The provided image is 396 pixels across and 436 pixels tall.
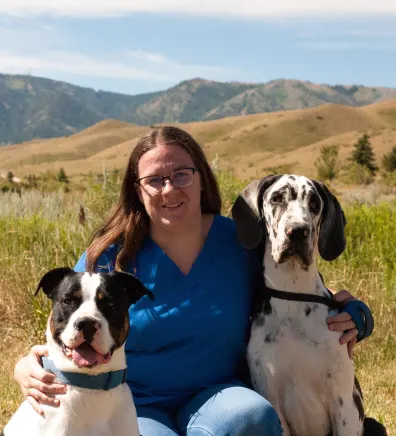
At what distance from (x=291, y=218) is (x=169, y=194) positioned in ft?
2.41

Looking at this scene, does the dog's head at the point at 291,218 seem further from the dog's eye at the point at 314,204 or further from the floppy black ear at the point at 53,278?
the floppy black ear at the point at 53,278

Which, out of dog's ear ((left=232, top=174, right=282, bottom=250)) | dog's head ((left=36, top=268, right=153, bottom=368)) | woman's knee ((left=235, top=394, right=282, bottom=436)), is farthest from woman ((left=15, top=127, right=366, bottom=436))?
dog's head ((left=36, top=268, right=153, bottom=368))

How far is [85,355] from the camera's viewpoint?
115 inches

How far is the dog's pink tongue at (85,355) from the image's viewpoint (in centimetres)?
→ 292

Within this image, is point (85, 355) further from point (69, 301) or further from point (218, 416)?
point (218, 416)

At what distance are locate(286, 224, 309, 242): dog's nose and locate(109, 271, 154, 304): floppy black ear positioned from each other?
0.80 metres

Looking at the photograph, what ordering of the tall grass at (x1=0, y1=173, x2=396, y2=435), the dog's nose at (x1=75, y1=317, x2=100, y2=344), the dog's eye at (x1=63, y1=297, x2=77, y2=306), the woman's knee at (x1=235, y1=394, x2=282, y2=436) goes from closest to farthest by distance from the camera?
the dog's nose at (x1=75, y1=317, x2=100, y2=344) → the dog's eye at (x1=63, y1=297, x2=77, y2=306) → the woman's knee at (x1=235, y1=394, x2=282, y2=436) → the tall grass at (x1=0, y1=173, x2=396, y2=435)

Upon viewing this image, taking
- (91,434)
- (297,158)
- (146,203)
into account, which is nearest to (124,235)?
(146,203)

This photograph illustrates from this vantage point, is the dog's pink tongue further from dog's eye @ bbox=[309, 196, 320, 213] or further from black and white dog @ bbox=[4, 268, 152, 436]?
dog's eye @ bbox=[309, 196, 320, 213]

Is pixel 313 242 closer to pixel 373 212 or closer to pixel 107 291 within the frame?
pixel 107 291

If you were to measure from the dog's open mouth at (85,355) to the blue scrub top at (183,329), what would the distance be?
848 millimetres

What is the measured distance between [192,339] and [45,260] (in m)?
3.16

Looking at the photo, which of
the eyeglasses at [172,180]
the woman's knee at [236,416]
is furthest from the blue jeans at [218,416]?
the eyeglasses at [172,180]

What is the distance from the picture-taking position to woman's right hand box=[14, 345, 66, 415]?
304cm
